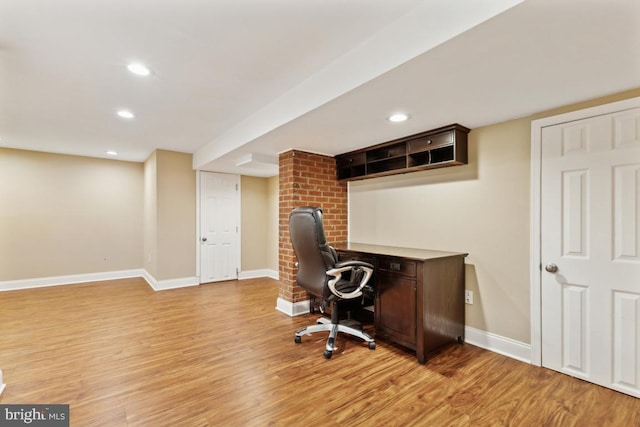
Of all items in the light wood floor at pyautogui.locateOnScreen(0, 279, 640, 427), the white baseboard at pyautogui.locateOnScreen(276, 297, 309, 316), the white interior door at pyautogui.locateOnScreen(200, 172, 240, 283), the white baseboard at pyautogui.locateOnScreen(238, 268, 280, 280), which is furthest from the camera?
the white baseboard at pyautogui.locateOnScreen(238, 268, 280, 280)

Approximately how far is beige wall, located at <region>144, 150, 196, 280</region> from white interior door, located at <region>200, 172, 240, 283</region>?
18 centimetres

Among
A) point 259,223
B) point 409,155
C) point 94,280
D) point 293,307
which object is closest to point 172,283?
point 94,280

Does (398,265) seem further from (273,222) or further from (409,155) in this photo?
(273,222)

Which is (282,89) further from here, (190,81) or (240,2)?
(240,2)

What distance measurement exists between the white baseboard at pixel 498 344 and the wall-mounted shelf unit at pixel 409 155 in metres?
1.63

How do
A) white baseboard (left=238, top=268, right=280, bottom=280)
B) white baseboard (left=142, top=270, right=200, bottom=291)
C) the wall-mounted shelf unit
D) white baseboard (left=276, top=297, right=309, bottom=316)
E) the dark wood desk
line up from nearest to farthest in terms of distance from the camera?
the dark wood desk < the wall-mounted shelf unit < white baseboard (left=276, top=297, right=309, bottom=316) < white baseboard (left=142, top=270, right=200, bottom=291) < white baseboard (left=238, top=268, right=280, bottom=280)

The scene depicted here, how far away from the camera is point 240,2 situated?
1.52 m

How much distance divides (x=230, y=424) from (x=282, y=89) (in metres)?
2.49

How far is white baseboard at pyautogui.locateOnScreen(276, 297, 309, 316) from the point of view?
3574mm

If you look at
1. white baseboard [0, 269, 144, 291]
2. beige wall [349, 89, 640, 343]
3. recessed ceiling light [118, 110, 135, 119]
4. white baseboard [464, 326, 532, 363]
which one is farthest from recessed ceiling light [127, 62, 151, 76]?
white baseboard [0, 269, 144, 291]

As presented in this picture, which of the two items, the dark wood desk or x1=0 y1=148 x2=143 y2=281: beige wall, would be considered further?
x1=0 y1=148 x2=143 y2=281: beige wall

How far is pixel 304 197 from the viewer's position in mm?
3703

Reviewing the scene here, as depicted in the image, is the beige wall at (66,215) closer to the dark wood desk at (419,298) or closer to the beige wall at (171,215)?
the beige wall at (171,215)

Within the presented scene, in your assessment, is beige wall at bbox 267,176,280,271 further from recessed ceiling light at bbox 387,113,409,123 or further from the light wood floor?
recessed ceiling light at bbox 387,113,409,123
